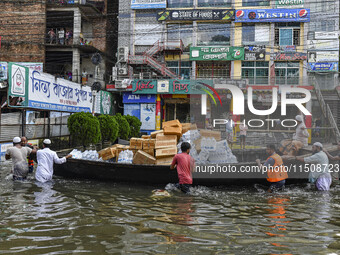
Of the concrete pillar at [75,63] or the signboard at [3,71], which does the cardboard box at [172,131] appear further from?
the concrete pillar at [75,63]

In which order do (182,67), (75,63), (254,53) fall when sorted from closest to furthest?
(75,63), (254,53), (182,67)

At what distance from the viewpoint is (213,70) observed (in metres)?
32.6

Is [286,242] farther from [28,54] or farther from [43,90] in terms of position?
[28,54]

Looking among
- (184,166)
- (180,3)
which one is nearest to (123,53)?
(180,3)

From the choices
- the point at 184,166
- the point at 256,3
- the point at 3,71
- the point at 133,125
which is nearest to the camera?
the point at 184,166

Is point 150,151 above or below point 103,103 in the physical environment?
below

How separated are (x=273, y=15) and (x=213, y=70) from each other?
722 cm

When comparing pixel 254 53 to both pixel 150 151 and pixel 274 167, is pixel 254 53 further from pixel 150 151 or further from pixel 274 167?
pixel 274 167

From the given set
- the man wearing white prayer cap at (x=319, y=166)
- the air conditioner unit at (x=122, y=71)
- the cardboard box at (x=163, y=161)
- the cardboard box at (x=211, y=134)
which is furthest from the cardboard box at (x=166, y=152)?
the air conditioner unit at (x=122, y=71)

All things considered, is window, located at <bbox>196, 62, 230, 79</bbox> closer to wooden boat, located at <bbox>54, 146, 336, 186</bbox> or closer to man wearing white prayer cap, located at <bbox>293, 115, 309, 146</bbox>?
man wearing white prayer cap, located at <bbox>293, 115, 309, 146</bbox>

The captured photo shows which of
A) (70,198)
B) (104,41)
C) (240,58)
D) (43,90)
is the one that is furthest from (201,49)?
(70,198)

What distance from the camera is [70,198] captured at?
8742 millimetres

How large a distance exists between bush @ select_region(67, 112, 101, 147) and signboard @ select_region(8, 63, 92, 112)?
161 centimetres

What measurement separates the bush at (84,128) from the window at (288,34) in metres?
21.4
